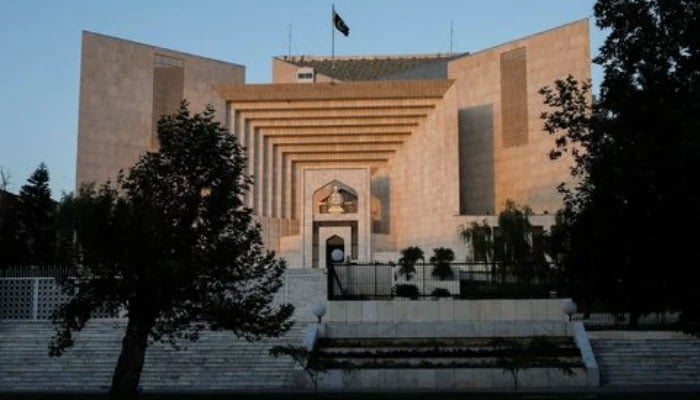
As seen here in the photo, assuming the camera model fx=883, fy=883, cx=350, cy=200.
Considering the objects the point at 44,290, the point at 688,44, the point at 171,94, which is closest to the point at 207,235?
the point at 688,44

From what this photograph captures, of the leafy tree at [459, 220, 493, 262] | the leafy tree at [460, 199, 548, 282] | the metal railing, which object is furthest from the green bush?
the leafy tree at [459, 220, 493, 262]

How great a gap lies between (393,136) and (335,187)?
17.5ft

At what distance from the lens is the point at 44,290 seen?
2311cm

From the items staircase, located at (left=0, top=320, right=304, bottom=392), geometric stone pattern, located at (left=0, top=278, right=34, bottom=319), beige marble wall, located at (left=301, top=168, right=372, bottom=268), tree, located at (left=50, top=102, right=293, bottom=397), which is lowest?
staircase, located at (left=0, top=320, right=304, bottom=392)

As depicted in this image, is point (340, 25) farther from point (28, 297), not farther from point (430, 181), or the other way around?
point (28, 297)

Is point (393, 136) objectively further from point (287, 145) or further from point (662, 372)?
point (662, 372)

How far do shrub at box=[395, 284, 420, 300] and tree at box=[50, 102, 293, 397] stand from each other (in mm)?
11656

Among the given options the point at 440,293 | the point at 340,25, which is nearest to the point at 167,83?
the point at 340,25

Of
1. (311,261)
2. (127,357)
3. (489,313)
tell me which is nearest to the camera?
(127,357)

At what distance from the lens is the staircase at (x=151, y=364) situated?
712 inches

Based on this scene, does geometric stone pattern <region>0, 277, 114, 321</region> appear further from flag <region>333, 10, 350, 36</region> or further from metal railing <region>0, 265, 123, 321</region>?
flag <region>333, 10, 350, 36</region>

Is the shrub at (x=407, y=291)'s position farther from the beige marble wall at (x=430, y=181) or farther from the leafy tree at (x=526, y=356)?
the beige marble wall at (x=430, y=181)

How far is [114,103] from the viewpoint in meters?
47.6

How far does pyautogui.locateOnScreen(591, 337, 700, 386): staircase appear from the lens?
18.0 meters
